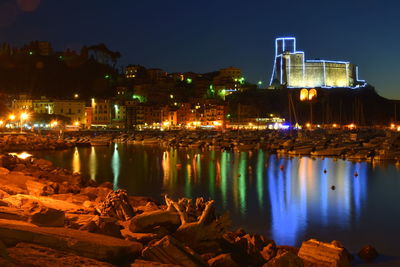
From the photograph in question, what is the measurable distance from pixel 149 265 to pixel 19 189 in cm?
570

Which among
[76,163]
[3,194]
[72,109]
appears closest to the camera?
[3,194]

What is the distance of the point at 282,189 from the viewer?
16766mm

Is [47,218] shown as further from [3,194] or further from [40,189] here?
[40,189]

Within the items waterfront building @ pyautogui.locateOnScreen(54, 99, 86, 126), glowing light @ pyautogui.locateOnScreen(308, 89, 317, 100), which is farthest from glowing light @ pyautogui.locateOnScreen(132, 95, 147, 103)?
glowing light @ pyautogui.locateOnScreen(308, 89, 317, 100)

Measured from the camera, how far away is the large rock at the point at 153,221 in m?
5.60

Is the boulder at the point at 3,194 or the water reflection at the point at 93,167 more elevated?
the boulder at the point at 3,194

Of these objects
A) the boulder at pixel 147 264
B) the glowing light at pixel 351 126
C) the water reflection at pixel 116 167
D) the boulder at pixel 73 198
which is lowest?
the water reflection at pixel 116 167

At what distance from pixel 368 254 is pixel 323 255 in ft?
6.83

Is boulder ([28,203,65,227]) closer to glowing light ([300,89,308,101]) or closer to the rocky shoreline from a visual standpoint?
the rocky shoreline

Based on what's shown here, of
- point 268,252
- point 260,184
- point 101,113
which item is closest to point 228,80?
point 101,113

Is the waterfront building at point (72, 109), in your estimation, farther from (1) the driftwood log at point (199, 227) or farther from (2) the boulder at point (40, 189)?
(1) the driftwood log at point (199, 227)

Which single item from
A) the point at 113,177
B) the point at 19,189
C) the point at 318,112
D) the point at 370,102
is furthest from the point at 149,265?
the point at 370,102

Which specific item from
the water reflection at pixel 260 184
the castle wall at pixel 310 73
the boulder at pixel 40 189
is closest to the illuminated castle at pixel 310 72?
the castle wall at pixel 310 73

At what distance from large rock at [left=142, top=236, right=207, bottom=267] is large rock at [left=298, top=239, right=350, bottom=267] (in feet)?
6.34
